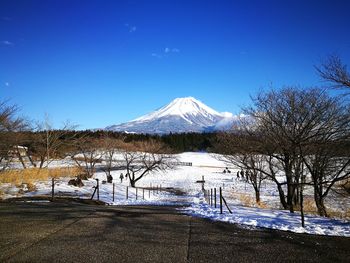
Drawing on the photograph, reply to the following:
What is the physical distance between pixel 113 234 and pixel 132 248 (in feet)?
4.24

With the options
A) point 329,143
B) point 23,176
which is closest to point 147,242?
point 329,143

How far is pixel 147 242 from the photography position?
23.8 ft

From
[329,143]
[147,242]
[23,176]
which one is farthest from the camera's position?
[23,176]

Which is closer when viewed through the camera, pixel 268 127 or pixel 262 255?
pixel 262 255

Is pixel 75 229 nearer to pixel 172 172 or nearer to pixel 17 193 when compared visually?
pixel 17 193

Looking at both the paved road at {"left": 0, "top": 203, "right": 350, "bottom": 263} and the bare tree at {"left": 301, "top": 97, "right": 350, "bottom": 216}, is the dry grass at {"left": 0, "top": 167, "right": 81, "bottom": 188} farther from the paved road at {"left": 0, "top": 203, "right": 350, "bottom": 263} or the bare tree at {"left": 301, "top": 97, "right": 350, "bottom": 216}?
the bare tree at {"left": 301, "top": 97, "right": 350, "bottom": 216}

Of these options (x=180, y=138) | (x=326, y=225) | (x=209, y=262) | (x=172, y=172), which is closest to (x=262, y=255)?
(x=209, y=262)

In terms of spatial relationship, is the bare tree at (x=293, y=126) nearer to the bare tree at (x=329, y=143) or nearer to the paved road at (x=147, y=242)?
the bare tree at (x=329, y=143)

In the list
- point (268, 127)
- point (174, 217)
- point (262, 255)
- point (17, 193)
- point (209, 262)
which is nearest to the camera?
point (209, 262)

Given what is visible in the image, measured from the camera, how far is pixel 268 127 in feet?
63.6

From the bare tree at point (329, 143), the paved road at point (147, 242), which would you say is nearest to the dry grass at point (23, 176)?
the paved road at point (147, 242)

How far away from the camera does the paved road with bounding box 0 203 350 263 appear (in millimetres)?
6188

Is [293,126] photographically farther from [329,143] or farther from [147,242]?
[147,242]

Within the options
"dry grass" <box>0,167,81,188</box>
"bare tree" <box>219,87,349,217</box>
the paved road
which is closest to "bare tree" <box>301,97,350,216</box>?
"bare tree" <box>219,87,349,217</box>
